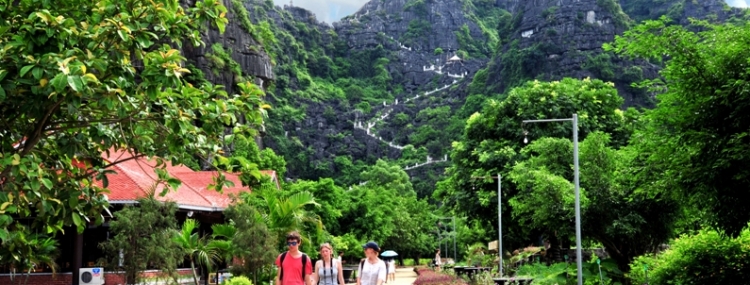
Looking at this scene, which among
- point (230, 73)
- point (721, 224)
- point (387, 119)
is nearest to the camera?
point (721, 224)

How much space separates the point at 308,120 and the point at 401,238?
266ft

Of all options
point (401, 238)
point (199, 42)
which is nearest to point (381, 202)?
point (401, 238)

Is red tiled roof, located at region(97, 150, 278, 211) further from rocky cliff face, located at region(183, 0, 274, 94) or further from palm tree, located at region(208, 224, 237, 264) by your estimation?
rocky cliff face, located at region(183, 0, 274, 94)

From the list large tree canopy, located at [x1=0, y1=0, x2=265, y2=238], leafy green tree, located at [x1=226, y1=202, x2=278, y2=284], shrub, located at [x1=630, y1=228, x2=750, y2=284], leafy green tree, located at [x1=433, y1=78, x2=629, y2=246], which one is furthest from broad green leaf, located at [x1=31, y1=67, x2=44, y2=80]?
leafy green tree, located at [x1=433, y1=78, x2=629, y2=246]

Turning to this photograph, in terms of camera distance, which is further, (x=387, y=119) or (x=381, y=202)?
(x=387, y=119)

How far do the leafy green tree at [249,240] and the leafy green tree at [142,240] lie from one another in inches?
71.6

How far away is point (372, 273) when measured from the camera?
10930 mm

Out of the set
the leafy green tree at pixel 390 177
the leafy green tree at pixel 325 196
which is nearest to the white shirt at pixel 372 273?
the leafy green tree at pixel 325 196

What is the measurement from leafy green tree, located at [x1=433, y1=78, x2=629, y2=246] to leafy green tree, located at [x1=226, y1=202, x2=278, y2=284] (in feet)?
39.2

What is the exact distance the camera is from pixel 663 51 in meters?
14.2

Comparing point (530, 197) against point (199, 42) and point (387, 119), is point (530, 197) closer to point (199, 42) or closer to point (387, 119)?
point (199, 42)

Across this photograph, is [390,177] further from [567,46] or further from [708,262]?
[708,262]

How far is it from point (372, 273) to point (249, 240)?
11943 millimetres

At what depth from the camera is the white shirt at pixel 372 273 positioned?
1091 cm
